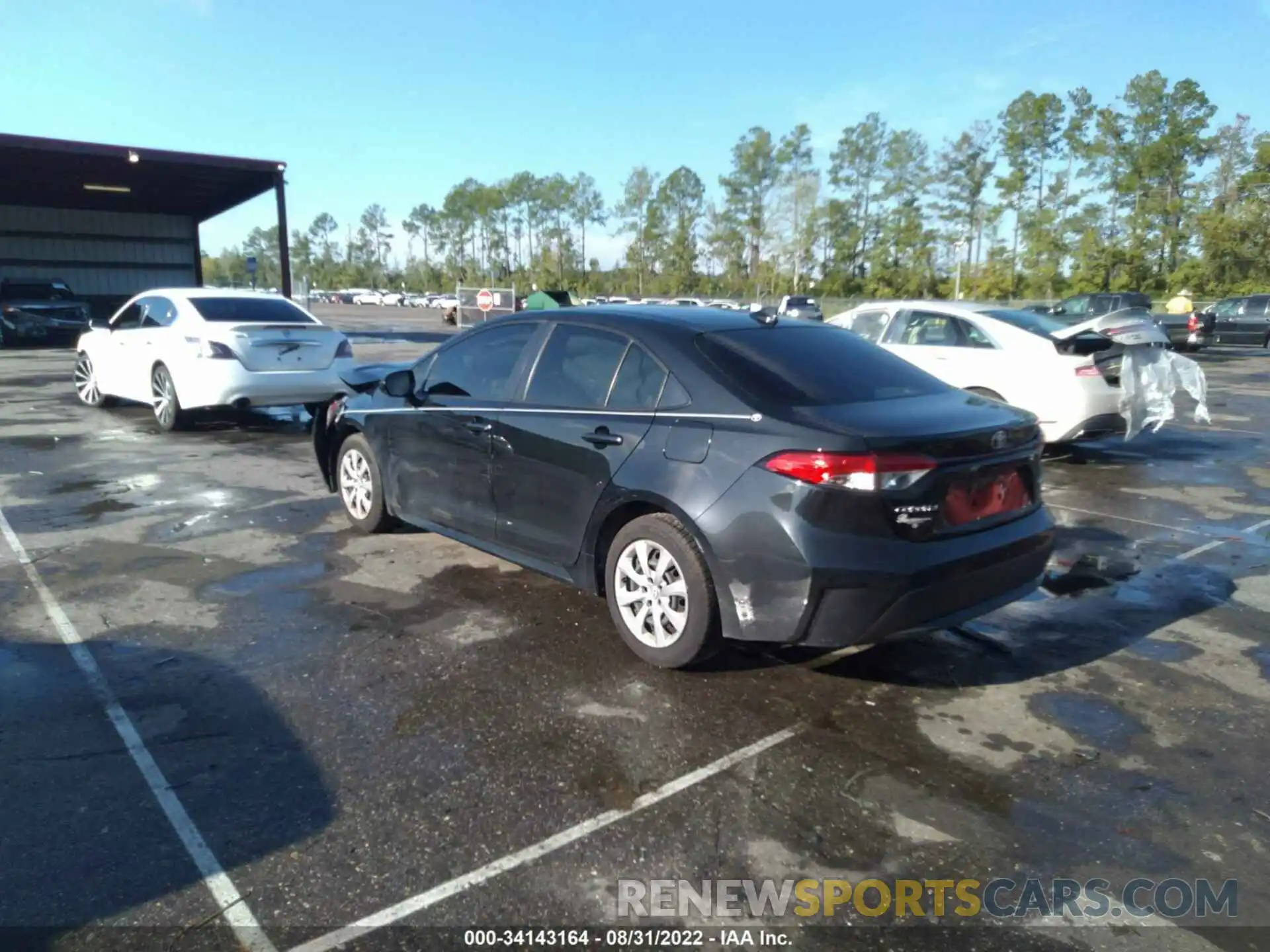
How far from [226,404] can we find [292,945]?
8.34 metres

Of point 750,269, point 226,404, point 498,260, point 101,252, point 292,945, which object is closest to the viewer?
point 292,945

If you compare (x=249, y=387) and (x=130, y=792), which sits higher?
(x=249, y=387)

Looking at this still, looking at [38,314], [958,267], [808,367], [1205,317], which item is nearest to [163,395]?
[808,367]

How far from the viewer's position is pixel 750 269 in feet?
250

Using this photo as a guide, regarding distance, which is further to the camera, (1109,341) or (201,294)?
(201,294)

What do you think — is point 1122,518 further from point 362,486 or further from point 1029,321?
point 362,486

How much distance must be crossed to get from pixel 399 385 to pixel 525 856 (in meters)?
3.47

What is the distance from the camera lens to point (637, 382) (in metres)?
4.30

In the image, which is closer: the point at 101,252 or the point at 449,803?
the point at 449,803

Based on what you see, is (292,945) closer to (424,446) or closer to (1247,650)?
(424,446)

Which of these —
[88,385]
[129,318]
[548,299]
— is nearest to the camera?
[129,318]

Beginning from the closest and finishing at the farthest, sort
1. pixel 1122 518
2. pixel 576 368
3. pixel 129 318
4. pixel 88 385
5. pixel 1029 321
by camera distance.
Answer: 1. pixel 576 368
2. pixel 1122 518
3. pixel 1029 321
4. pixel 129 318
5. pixel 88 385

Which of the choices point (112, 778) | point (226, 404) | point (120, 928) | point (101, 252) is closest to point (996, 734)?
point (120, 928)

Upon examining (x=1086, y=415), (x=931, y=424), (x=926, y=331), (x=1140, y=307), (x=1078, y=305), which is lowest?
(x=1086, y=415)
